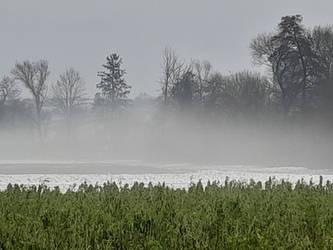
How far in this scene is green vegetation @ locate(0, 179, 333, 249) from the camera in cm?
512

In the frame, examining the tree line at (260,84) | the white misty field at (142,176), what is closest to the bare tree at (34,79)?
the tree line at (260,84)

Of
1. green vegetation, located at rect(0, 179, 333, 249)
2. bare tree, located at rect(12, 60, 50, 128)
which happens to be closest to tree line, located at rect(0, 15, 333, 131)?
bare tree, located at rect(12, 60, 50, 128)

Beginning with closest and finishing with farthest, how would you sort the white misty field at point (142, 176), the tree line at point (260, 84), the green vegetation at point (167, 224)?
the green vegetation at point (167, 224), the white misty field at point (142, 176), the tree line at point (260, 84)

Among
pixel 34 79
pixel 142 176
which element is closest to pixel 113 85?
pixel 34 79

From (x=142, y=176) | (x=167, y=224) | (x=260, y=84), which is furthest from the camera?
(x=260, y=84)

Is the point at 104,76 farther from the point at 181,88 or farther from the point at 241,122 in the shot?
the point at 241,122

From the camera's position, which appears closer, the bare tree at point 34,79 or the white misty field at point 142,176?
the white misty field at point 142,176

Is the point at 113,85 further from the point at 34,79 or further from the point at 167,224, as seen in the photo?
the point at 167,224

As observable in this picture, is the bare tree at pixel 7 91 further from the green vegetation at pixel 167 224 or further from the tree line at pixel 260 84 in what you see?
the green vegetation at pixel 167 224

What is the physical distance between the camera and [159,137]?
6531cm

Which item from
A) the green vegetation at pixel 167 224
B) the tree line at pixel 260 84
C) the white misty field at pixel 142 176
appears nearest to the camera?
the green vegetation at pixel 167 224

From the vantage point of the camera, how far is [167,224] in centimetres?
581

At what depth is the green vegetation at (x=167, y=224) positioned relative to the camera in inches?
202

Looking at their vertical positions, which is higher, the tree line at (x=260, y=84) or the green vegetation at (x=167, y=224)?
the tree line at (x=260, y=84)
